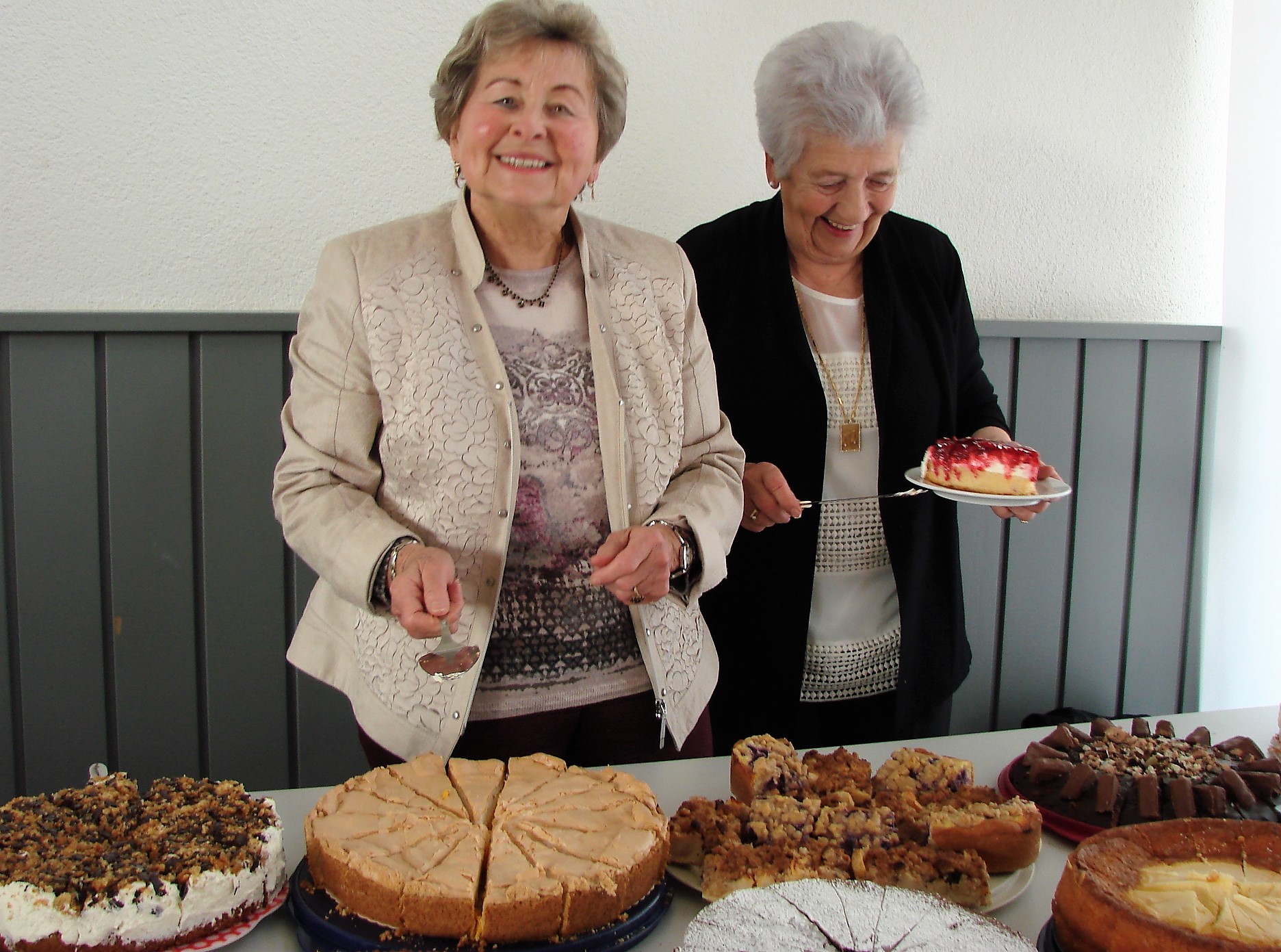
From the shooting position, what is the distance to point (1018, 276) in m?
2.71

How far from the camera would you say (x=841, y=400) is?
6.04 ft

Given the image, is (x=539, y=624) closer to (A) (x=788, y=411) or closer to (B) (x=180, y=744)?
(A) (x=788, y=411)

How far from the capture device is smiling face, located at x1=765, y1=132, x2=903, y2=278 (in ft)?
5.74

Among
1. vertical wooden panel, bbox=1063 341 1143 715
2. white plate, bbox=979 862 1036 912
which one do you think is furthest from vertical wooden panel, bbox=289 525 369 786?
vertical wooden panel, bbox=1063 341 1143 715

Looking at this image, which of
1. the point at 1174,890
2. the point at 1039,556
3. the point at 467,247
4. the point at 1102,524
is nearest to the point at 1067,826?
the point at 1174,890

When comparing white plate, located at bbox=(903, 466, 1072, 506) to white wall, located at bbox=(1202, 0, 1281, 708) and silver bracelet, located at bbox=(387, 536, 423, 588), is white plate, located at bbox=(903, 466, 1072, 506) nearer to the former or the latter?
silver bracelet, located at bbox=(387, 536, 423, 588)

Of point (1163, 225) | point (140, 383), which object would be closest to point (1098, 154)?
point (1163, 225)

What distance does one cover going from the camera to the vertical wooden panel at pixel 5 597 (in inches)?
81.0

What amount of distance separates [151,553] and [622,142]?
1340 mm

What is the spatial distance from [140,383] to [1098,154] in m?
2.36

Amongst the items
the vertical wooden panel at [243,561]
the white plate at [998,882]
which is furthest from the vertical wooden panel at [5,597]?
the white plate at [998,882]

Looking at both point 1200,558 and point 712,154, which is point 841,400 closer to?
point 712,154

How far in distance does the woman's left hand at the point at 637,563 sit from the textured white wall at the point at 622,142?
1220 millimetres

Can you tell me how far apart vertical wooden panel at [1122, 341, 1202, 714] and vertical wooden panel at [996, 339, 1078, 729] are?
0.81 ft
